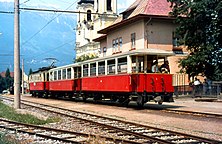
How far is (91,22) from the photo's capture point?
8200 centimetres

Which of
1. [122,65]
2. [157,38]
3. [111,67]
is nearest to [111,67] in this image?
[111,67]

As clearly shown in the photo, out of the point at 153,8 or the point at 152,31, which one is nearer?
the point at 152,31

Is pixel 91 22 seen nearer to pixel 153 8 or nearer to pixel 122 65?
pixel 153 8

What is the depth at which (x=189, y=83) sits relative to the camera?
33.6m

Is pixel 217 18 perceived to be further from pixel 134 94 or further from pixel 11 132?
pixel 11 132

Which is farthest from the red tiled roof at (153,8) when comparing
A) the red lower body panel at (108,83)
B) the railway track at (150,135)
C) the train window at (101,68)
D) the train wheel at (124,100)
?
the railway track at (150,135)

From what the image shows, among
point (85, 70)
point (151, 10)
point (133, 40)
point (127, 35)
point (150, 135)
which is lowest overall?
point (150, 135)

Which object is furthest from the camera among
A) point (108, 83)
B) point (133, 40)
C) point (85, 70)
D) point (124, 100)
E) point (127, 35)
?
point (127, 35)

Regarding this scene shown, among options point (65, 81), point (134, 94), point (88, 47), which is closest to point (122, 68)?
point (134, 94)

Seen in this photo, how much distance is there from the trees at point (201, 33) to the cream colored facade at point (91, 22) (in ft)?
142

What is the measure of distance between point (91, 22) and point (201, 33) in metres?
59.5

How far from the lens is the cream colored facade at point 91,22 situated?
235 ft

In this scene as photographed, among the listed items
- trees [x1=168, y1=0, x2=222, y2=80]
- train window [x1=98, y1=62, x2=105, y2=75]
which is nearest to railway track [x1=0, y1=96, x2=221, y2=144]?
train window [x1=98, y1=62, x2=105, y2=75]

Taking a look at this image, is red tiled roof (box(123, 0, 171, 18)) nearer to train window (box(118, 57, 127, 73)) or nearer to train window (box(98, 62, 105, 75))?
train window (box(98, 62, 105, 75))
